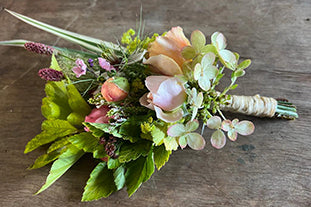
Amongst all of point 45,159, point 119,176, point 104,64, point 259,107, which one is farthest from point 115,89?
point 259,107

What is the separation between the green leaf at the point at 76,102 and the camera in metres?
0.77

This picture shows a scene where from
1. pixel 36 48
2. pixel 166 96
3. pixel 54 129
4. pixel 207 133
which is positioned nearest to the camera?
pixel 166 96

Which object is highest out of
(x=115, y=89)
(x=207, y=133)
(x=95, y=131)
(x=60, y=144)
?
(x=115, y=89)

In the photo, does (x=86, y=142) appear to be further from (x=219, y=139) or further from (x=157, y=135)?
(x=219, y=139)

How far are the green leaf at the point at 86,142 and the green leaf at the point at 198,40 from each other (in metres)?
0.39

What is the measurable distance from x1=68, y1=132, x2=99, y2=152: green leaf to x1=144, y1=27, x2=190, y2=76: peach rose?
0.90 ft

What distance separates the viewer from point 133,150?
2.31 ft

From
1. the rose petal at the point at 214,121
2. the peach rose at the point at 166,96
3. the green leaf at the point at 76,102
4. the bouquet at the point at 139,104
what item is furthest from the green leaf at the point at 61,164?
the rose petal at the point at 214,121

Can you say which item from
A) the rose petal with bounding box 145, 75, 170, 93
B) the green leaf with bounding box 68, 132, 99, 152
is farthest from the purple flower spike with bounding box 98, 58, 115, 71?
the green leaf with bounding box 68, 132, 99, 152

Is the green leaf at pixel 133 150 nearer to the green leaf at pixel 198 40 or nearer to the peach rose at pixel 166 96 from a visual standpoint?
the peach rose at pixel 166 96

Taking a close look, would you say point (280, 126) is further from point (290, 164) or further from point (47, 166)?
point (47, 166)

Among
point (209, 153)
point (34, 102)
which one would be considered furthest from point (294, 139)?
point (34, 102)

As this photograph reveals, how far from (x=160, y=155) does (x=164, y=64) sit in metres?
0.26

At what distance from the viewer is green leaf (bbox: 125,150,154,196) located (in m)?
0.73
